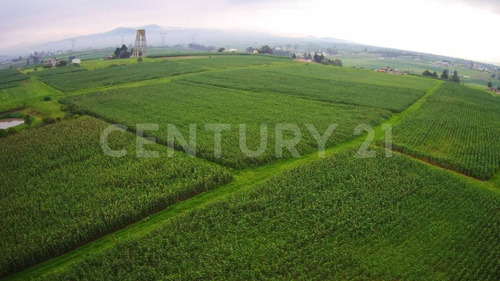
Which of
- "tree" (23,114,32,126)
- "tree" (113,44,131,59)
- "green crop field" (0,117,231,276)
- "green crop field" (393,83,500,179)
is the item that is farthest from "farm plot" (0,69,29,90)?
"green crop field" (393,83,500,179)

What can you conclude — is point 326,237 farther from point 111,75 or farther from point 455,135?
point 111,75

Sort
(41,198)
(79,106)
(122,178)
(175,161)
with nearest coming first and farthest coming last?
(41,198), (122,178), (175,161), (79,106)

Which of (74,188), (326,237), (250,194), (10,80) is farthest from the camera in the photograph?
(10,80)

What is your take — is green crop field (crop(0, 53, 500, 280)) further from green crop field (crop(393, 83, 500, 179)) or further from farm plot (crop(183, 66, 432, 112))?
farm plot (crop(183, 66, 432, 112))

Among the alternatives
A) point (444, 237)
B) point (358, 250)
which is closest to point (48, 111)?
point (358, 250)

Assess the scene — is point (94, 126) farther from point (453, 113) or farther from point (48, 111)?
→ point (453, 113)

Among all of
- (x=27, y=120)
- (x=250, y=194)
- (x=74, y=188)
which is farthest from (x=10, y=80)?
(x=250, y=194)

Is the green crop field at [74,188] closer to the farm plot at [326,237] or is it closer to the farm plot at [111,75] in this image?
the farm plot at [326,237]
